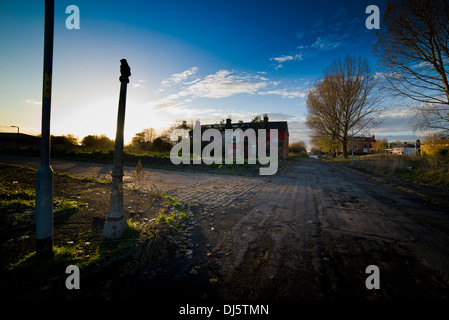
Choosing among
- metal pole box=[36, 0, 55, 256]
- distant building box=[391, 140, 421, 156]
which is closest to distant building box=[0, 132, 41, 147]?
metal pole box=[36, 0, 55, 256]

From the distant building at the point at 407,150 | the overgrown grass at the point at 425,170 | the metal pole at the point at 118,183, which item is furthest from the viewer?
the distant building at the point at 407,150

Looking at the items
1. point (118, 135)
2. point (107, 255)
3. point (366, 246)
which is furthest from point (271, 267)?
point (118, 135)

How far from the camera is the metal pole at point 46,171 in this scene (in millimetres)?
2424

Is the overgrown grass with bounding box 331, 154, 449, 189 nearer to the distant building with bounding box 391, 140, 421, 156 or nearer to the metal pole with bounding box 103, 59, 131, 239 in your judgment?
the metal pole with bounding box 103, 59, 131, 239

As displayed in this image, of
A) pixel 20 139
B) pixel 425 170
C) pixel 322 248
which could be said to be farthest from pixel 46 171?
pixel 20 139

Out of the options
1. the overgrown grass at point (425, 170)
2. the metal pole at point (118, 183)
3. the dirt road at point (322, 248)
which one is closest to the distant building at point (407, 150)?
the overgrown grass at point (425, 170)

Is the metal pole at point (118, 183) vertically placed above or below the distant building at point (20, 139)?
below

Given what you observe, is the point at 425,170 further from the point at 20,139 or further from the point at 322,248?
the point at 20,139

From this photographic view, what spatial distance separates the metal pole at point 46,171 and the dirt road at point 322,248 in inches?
88.3

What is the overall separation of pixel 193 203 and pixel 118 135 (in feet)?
11.6

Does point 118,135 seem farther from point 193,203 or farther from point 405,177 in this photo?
point 405,177

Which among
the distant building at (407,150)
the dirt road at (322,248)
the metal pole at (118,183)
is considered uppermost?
the distant building at (407,150)

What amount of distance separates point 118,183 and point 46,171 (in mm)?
963

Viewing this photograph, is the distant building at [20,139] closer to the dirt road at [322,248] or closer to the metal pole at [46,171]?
the metal pole at [46,171]
